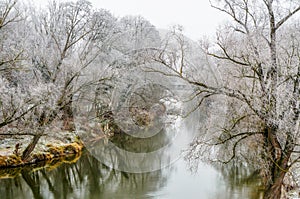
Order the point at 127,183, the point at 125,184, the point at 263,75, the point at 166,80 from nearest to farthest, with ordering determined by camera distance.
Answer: the point at 263,75 < the point at 125,184 < the point at 127,183 < the point at 166,80

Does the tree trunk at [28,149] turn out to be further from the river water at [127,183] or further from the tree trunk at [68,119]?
the tree trunk at [68,119]

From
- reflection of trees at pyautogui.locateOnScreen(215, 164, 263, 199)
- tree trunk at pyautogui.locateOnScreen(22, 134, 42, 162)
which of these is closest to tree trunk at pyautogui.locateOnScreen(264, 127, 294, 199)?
reflection of trees at pyautogui.locateOnScreen(215, 164, 263, 199)

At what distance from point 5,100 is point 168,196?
488 centimetres

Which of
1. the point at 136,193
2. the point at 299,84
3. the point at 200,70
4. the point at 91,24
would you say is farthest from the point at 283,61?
the point at 91,24

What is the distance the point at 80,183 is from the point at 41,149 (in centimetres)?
382

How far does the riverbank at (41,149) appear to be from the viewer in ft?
36.5

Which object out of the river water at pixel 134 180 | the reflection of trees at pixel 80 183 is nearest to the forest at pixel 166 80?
the river water at pixel 134 180

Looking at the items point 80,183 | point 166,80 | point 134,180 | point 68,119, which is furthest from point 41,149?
point 166,80

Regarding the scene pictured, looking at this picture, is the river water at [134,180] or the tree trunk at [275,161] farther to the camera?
the river water at [134,180]

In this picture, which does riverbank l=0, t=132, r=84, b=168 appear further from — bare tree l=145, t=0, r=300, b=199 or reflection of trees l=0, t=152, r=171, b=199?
bare tree l=145, t=0, r=300, b=199

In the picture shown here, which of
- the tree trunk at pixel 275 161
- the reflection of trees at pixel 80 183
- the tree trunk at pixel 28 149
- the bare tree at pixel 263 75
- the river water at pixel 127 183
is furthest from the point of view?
the tree trunk at pixel 28 149

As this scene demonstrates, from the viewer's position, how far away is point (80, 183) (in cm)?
971

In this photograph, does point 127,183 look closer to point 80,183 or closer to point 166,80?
point 80,183

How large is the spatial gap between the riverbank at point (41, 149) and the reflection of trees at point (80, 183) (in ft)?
2.90
